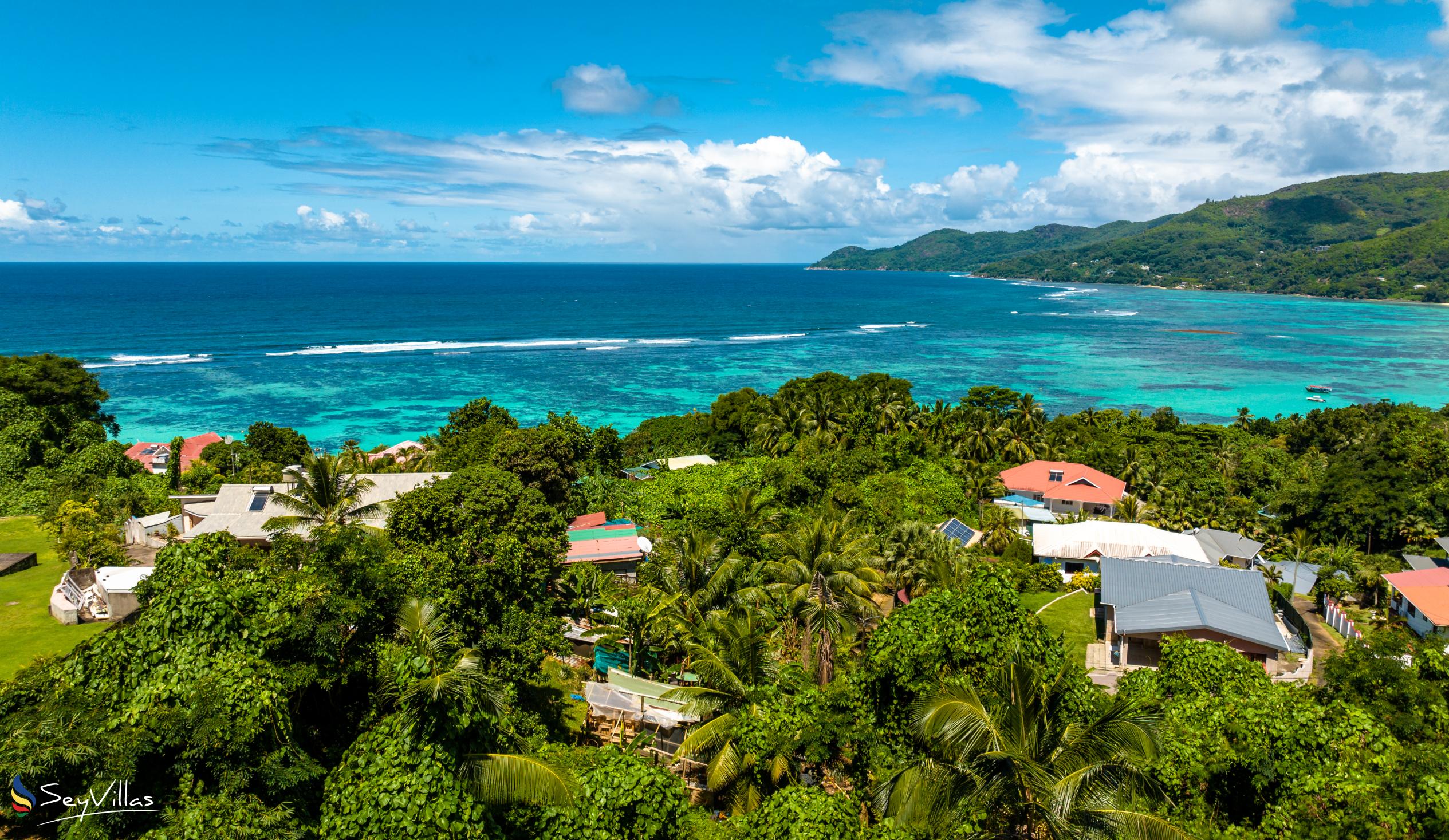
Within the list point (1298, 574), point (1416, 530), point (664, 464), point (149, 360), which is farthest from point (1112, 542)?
point (149, 360)

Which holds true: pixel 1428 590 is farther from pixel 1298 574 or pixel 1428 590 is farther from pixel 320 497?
pixel 320 497

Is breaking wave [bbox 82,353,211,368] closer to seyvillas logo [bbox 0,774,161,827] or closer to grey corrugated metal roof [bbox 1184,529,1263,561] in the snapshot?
seyvillas logo [bbox 0,774,161,827]

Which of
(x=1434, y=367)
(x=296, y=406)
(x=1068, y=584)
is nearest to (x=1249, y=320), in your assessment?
(x=1434, y=367)

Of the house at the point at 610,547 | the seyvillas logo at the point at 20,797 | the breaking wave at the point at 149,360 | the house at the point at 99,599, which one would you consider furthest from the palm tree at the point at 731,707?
the breaking wave at the point at 149,360

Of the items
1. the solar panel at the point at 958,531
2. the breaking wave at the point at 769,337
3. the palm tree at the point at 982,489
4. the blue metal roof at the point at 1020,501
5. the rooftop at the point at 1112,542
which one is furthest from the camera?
the breaking wave at the point at 769,337

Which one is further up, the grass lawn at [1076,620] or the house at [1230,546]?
the grass lawn at [1076,620]

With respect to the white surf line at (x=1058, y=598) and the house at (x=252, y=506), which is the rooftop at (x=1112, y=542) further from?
the house at (x=252, y=506)

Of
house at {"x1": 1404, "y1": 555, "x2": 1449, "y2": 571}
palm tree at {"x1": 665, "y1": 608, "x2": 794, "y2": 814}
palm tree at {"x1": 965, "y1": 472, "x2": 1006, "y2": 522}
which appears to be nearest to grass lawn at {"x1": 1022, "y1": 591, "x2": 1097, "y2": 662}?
palm tree at {"x1": 665, "y1": 608, "x2": 794, "y2": 814}
